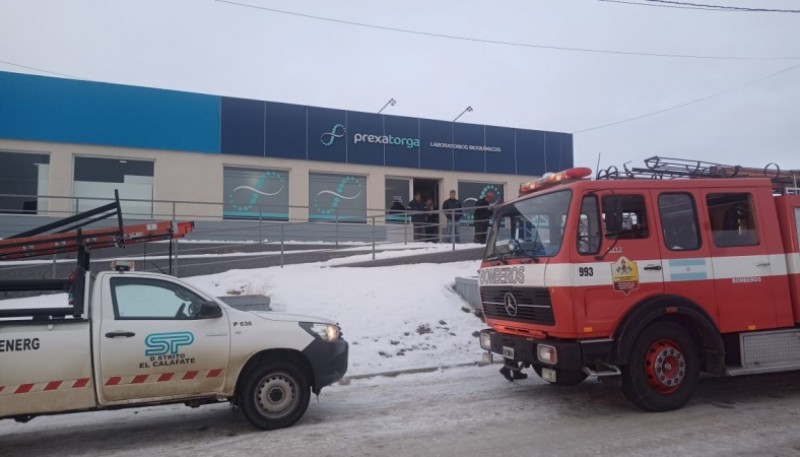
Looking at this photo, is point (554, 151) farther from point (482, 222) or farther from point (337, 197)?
point (337, 197)

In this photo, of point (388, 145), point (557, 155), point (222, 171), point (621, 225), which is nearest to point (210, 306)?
point (621, 225)

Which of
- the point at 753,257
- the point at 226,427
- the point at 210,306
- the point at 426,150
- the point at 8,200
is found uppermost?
the point at 426,150

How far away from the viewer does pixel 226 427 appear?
6742 mm

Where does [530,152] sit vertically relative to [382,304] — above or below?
above

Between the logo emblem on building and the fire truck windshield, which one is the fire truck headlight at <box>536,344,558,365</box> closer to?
the fire truck windshield

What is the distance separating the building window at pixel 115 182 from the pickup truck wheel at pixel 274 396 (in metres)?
11.8

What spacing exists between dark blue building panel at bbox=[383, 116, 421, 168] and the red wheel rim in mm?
15035

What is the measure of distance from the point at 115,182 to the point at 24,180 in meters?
2.27

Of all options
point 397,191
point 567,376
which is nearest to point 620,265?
point 567,376

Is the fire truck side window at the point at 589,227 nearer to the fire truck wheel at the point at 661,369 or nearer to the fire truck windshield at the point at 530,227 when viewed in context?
the fire truck windshield at the point at 530,227

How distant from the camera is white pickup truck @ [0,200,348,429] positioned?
225 inches

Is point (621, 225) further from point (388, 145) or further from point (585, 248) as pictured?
point (388, 145)

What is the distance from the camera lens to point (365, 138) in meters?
20.6

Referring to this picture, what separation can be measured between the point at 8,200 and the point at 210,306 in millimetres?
13301
